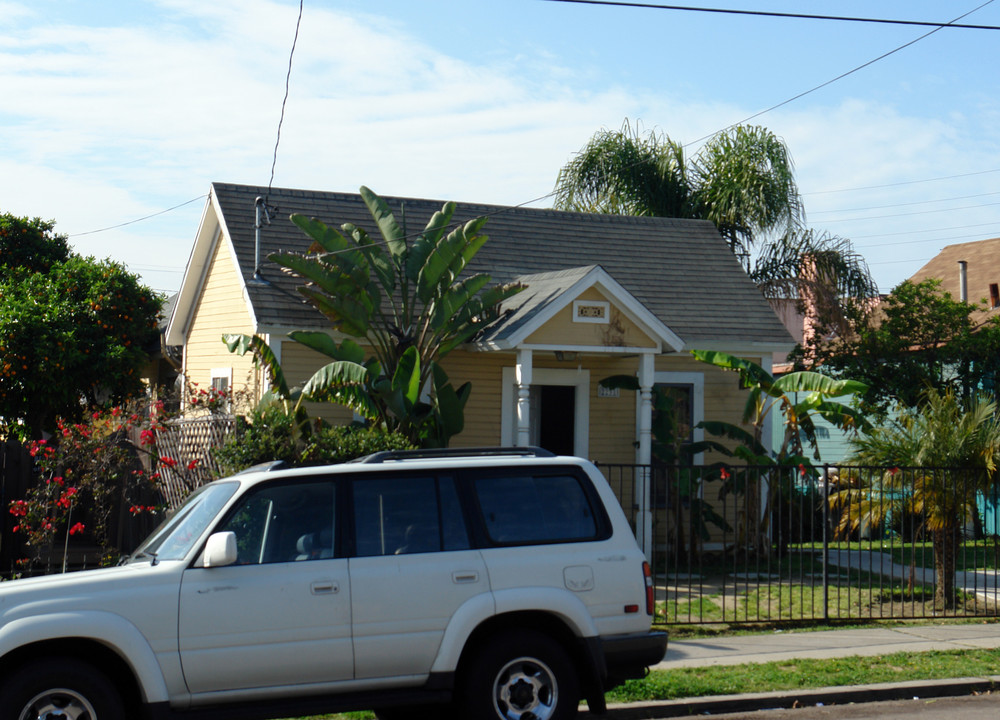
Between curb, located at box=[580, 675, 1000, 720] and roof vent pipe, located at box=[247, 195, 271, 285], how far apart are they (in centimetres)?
1001

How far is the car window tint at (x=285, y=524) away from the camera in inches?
254

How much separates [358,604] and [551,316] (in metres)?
8.74

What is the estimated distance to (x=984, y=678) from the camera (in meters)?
8.97

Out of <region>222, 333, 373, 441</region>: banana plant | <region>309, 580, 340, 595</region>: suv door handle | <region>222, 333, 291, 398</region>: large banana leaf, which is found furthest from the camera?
<region>222, 333, 291, 398</region>: large banana leaf

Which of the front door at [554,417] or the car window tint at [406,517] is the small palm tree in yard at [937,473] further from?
the car window tint at [406,517]

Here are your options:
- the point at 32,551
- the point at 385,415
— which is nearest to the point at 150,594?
the point at 385,415

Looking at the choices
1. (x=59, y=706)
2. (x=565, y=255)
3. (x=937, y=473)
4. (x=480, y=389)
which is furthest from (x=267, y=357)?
(x=937, y=473)

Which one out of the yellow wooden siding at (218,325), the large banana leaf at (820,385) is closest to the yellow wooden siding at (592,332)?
the large banana leaf at (820,385)

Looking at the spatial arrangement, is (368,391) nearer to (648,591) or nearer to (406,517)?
(406,517)

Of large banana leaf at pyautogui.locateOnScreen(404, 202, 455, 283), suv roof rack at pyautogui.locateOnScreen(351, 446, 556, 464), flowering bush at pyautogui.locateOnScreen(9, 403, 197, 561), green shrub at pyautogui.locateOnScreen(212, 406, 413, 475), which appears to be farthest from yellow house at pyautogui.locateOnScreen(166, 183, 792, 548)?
suv roof rack at pyautogui.locateOnScreen(351, 446, 556, 464)

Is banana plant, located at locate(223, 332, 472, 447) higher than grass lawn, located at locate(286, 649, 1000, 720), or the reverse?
banana plant, located at locate(223, 332, 472, 447)

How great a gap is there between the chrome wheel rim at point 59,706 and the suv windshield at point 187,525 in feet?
3.16

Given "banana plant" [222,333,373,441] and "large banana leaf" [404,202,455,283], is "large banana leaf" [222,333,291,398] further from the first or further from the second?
"large banana leaf" [404,202,455,283]

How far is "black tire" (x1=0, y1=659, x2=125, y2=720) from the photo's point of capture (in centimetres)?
579
